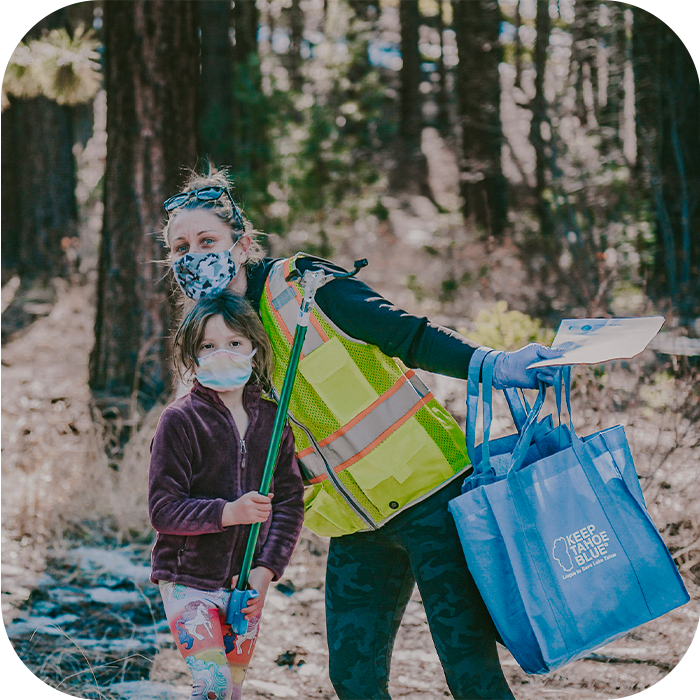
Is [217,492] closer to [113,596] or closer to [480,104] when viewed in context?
[113,596]

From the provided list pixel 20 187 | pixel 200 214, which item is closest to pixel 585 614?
pixel 200 214

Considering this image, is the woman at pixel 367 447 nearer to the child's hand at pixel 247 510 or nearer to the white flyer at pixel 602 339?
the white flyer at pixel 602 339

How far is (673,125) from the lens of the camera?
8.84m

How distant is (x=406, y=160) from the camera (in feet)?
80.6

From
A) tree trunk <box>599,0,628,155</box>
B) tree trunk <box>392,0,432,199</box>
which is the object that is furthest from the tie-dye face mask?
tree trunk <box>392,0,432,199</box>

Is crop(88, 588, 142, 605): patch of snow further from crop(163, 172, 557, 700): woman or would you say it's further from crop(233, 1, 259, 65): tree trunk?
crop(233, 1, 259, 65): tree trunk

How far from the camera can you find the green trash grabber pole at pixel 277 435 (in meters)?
2.04

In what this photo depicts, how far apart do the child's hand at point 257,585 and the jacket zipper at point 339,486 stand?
283 millimetres

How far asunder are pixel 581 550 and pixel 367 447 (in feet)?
1.95

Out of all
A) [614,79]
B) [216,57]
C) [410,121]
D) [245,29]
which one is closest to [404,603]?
[614,79]

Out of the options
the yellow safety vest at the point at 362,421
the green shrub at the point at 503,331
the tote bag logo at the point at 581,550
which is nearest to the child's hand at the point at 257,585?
the yellow safety vest at the point at 362,421

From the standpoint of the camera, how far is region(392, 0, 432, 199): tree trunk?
866 inches

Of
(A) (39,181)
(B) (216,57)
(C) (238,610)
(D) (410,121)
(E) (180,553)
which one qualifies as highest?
(D) (410,121)

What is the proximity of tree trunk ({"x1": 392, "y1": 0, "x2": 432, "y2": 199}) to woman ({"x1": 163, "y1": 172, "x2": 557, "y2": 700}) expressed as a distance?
68.5 ft
